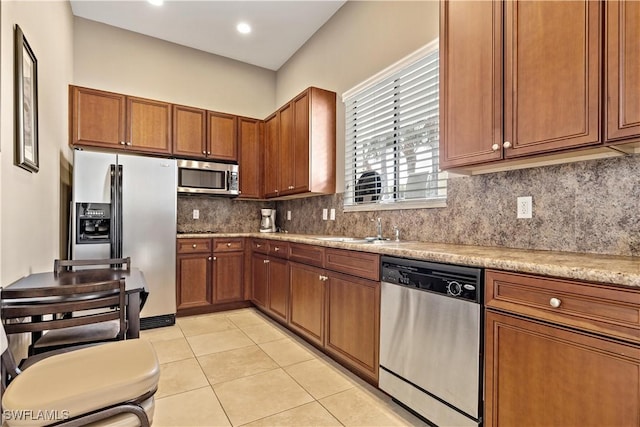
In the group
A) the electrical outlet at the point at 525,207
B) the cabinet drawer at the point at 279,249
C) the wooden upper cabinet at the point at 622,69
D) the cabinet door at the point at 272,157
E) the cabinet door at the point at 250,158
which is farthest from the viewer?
the cabinet door at the point at 250,158

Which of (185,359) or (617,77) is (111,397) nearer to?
(185,359)

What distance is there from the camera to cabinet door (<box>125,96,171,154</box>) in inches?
147

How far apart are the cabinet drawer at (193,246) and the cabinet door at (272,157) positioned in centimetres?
102

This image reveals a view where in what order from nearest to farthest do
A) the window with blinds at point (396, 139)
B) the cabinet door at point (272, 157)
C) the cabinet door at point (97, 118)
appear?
1. the window with blinds at point (396, 139)
2. the cabinet door at point (97, 118)
3. the cabinet door at point (272, 157)

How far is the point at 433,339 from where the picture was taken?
5.56 feet

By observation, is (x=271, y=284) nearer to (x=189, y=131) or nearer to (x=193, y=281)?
(x=193, y=281)

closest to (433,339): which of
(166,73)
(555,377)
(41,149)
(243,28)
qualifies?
(555,377)

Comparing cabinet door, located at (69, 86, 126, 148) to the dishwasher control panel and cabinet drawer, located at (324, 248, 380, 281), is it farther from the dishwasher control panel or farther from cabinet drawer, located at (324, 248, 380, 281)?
the dishwasher control panel

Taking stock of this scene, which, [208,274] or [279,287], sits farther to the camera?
[208,274]

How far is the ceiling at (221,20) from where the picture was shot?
3506 millimetres

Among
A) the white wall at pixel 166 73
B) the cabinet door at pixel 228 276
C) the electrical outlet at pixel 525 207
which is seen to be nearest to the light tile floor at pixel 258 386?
the cabinet door at pixel 228 276

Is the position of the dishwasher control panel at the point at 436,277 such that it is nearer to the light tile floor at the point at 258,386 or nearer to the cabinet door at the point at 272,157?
the light tile floor at the point at 258,386

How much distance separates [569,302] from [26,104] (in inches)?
112

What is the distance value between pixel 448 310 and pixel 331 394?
103 centimetres
